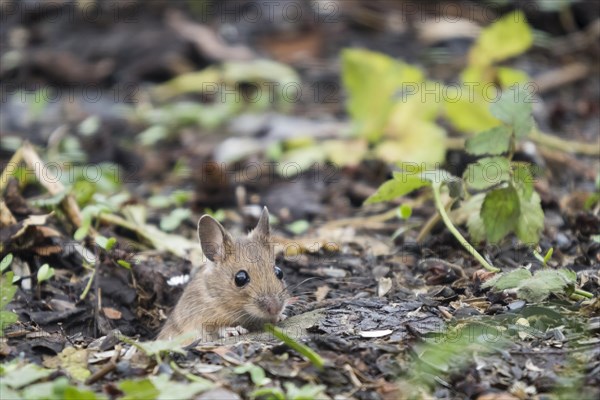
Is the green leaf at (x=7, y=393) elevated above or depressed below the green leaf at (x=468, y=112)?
below

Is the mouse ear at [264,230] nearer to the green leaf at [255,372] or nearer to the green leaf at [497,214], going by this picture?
the green leaf at [497,214]

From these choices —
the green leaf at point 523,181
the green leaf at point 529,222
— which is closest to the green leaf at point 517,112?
the green leaf at point 523,181

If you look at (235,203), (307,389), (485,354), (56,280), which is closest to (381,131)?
(235,203)

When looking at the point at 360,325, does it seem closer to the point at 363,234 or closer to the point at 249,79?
the point at 363,234

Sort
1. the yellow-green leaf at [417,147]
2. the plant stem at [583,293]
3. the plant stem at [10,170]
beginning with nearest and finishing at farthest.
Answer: the plant stem at [583,293]
the plant stem at [10,170]
the yellow-green leaf at [417,147]

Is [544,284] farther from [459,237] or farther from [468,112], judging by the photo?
[468,112]

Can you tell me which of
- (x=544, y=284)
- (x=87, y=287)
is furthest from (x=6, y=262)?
(x=544, y=284)
